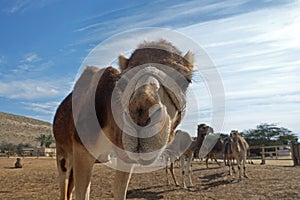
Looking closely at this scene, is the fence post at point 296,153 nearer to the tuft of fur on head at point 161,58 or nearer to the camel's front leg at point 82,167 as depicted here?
the camel's front leg at point 82,167

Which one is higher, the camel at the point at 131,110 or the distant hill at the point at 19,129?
the distant hill at the point at 19,129

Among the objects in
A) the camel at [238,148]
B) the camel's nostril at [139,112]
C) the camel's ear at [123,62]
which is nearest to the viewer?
the camel's nostril at [139,112]

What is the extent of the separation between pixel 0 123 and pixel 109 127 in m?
94.8

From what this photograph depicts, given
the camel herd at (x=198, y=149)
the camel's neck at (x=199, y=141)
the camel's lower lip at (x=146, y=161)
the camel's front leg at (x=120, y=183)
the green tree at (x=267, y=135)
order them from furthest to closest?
the green tree at (x=267, y=135)
the camel's neck at (x=199, y=141)
the camel herd at (x=198, y=149)
the camel's front leg at (x=120, y=183)
the camel's lower lip at (x=146, y=161)

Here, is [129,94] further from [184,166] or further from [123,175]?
[184,166]

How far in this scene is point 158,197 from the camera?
34.3 ft

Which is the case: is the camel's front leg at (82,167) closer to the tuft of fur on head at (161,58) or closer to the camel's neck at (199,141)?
the tuft of fur on head at (161,58)

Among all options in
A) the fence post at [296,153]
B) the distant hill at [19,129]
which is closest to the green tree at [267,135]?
the fence post at [296,153]

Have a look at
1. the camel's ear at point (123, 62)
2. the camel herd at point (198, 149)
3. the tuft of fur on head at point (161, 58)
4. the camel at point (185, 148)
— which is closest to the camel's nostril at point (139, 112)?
the tuft of fur on head at point (161, 58)

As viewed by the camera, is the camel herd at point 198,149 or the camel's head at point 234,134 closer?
the camel herd at point 198,149

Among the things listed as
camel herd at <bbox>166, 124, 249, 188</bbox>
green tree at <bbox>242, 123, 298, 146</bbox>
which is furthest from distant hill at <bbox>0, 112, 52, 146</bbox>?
camel herd at <bbox>166, 124, 249, 188</bbox>

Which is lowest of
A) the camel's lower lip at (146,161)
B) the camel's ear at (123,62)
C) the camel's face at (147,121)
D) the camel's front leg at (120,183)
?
the camel's front leg at (120,183)

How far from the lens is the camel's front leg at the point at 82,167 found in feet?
10.8

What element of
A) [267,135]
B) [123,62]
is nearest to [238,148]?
[123,62]
